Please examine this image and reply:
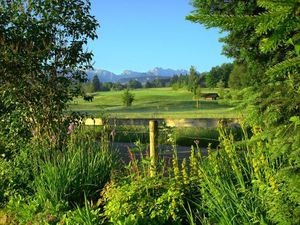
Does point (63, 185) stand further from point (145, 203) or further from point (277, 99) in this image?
point (277, 99)

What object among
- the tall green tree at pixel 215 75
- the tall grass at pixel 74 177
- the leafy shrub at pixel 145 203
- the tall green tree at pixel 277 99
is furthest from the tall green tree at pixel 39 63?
the tall green tree at pixel 215 75

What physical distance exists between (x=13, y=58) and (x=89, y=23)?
1620mm

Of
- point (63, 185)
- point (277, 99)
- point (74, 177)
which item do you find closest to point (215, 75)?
point (74, 177)

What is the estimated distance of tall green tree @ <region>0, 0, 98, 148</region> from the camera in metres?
8.02

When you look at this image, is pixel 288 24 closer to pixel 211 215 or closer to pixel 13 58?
pixel 211 215

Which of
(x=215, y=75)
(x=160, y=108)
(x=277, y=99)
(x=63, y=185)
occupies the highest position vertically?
(x=277, y=99)

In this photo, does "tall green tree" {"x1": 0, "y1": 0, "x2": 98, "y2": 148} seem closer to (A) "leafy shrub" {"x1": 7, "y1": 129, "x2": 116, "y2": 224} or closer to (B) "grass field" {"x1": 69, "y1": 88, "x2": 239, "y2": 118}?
(A) "leafy shrub" {"x1": 7, "y1": 129, "x2": 116, "y2": 224}

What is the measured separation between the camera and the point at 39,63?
27.1 ft

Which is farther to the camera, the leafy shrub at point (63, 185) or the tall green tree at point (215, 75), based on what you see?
the tall green tree at point (215, 75)

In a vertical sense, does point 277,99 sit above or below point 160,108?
above

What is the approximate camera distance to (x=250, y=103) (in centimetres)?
305

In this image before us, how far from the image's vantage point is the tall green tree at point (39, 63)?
A: 8016mm

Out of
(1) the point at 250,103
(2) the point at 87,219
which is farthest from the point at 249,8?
(1) the point at 250,103

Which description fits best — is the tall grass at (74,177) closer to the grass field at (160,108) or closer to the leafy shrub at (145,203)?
the leafy shrub at (145,203)
